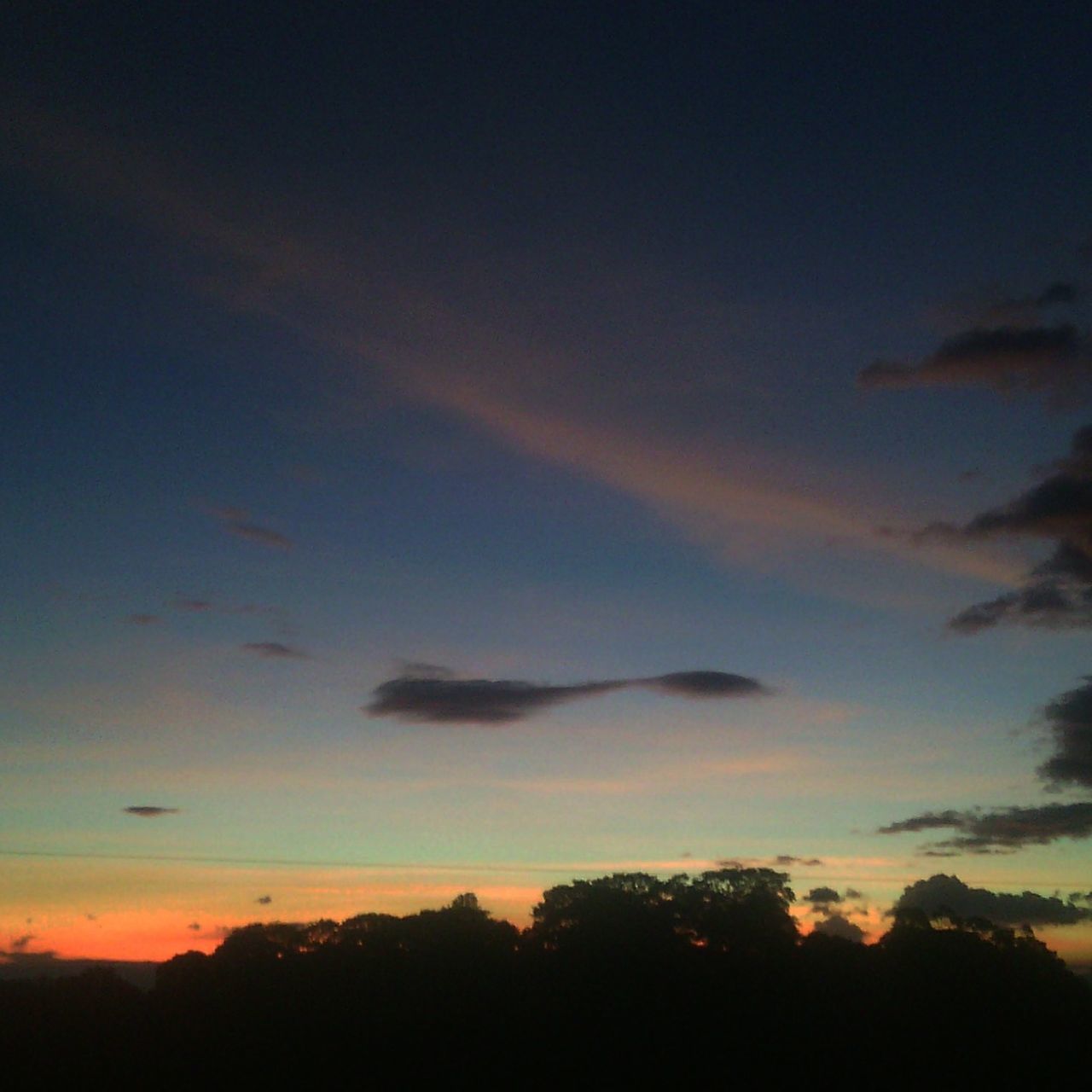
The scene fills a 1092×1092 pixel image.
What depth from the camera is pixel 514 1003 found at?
59281mm

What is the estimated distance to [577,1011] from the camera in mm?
57844

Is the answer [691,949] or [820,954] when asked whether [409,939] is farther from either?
[820,954]

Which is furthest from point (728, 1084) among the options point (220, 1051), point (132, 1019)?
point (132, 1019)

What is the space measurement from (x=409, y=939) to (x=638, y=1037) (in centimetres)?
1792

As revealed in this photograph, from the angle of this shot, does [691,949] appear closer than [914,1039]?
No

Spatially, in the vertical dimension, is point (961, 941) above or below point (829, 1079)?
above

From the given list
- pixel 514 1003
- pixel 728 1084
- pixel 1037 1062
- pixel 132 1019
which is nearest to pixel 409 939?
pixel 514 1003

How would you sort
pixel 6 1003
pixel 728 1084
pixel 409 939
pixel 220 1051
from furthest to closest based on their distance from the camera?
pixel 409 939, pixel 6 1003, pixel 220 1051, pixel 728 1084

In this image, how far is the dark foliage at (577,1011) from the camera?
55500 millimetres

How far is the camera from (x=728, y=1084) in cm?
5388

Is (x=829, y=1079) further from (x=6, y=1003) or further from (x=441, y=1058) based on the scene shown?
→ (x=6, y=1003)

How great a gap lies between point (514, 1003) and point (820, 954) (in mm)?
17956

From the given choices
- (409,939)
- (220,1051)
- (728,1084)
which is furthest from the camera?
(409,939)

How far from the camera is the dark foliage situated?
55.5 meters
